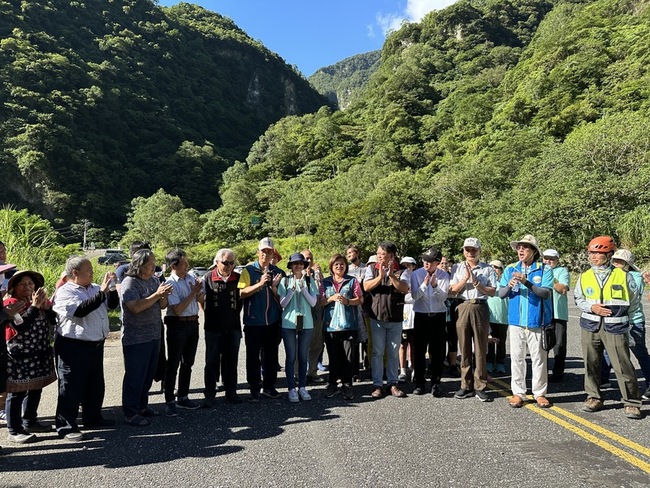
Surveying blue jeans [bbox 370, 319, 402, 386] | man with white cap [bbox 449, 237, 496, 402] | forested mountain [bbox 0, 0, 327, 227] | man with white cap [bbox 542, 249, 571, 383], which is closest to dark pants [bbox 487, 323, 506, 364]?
man with white cap [bbox 542, 249, 571, 383]

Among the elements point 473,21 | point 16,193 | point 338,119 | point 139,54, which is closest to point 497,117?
point 338,119

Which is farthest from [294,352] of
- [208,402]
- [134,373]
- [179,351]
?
[134,373]

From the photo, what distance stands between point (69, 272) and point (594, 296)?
5661 millimetres

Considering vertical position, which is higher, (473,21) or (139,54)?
(473,21)

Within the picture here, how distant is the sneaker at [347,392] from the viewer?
520cm

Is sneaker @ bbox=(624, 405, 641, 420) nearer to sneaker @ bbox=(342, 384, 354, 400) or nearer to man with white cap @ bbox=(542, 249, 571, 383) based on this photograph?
man with white cap @ bbox=(542, 249, 571, 383)

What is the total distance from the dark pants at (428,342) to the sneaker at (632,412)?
1974 millimetres

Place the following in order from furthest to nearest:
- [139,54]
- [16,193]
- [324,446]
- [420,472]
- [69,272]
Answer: [139,54], [16,193], [69,272], [324,446], [420,472]

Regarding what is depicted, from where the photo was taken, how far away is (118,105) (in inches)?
3460

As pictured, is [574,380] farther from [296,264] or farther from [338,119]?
[338,119]

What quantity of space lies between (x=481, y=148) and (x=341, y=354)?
55.0 m

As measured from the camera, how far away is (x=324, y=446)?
3789 mm

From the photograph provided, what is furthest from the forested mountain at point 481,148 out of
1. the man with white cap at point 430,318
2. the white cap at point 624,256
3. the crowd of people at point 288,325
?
the man with white cap at point 430,318

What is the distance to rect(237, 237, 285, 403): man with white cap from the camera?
5.21 meters
